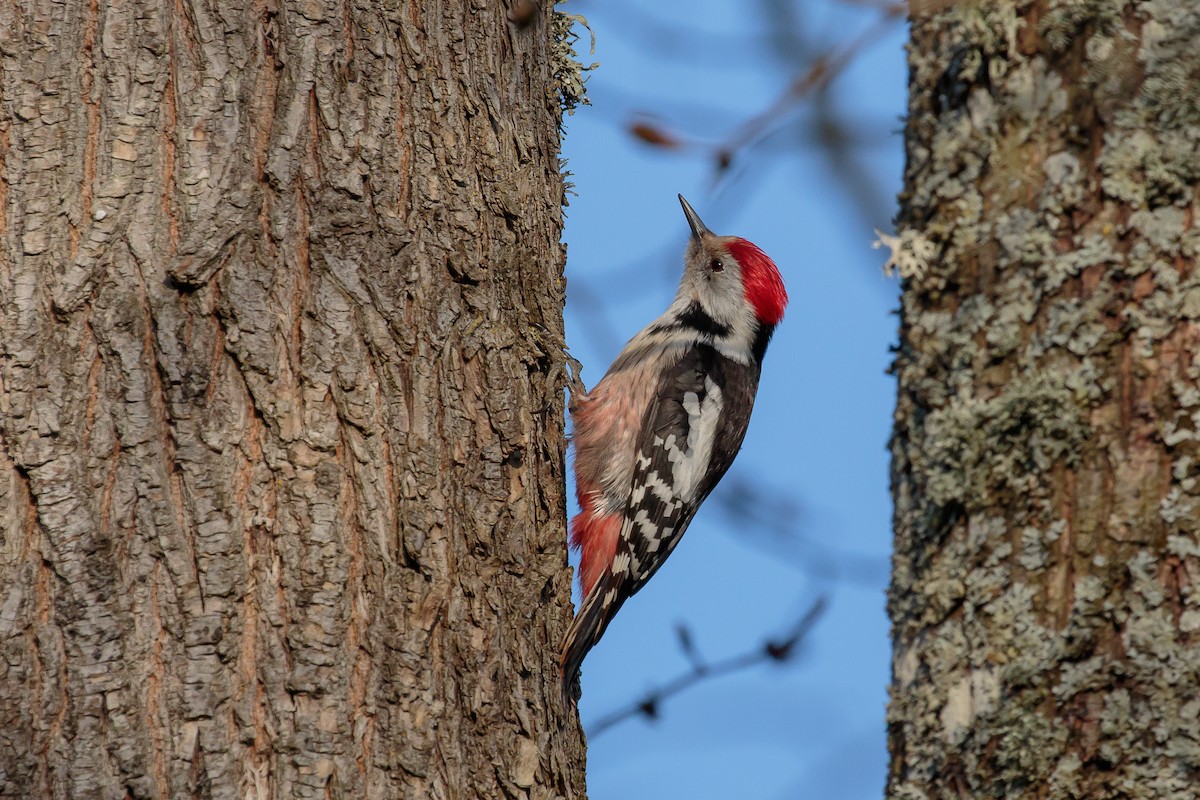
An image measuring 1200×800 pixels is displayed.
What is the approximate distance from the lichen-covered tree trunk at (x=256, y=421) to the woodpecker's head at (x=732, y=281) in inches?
102

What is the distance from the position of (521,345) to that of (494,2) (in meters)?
0.81

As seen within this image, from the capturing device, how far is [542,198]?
2959 millimetres

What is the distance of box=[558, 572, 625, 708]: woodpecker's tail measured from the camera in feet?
9.43

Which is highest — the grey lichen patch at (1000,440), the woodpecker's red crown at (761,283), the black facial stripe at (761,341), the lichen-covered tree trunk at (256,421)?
the woodpecker's red crown at (761,283)

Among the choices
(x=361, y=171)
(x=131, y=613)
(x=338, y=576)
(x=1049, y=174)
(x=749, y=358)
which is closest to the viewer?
(x=1049, y=174)

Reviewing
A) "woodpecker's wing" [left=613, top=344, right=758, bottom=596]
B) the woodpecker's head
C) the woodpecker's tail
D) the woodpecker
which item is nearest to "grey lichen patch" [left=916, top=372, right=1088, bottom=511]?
the woodpecker's tail

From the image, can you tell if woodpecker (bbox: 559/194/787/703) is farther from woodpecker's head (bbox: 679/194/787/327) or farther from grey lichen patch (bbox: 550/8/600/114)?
grey lichen patch (bbox: 550/8/600/114)

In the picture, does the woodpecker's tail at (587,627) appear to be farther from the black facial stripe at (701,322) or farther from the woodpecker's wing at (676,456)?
the black facial stripe at (701,322)

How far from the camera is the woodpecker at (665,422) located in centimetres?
433

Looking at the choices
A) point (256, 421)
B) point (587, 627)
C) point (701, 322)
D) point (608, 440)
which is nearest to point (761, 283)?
point (701, 322)

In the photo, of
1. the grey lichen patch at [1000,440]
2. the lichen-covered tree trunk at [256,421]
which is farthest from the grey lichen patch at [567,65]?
the grey lichen patch at [1000,440]

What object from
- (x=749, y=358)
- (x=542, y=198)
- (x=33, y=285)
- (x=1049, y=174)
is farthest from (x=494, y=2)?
(x=749, y=358)

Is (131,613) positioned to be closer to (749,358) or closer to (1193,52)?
(1193,52)

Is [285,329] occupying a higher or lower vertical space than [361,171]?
lower
